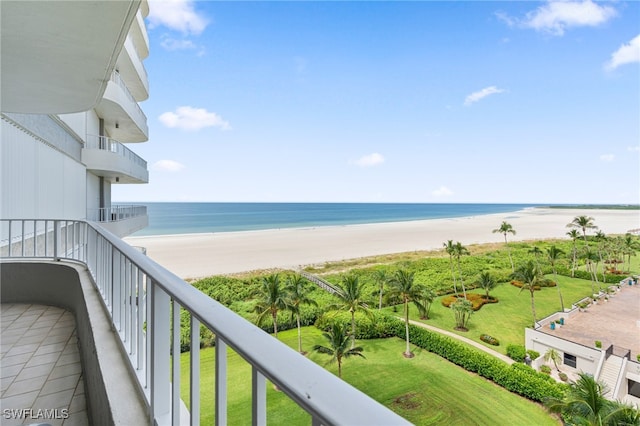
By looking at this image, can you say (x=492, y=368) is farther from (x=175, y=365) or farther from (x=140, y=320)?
(x=175, y=365)

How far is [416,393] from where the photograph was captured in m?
10.5

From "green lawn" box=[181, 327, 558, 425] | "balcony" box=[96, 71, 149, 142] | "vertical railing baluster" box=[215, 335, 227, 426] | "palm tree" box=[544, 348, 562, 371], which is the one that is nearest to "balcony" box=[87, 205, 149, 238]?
"balcony" box=[96, 71, 149, 142]

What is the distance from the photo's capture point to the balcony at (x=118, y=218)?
10.6m

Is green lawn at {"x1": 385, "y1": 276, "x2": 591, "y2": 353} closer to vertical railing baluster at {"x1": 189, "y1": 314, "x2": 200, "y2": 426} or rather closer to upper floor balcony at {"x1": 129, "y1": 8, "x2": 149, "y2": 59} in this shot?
vertical railing baluster at {"x1": 189, "y1": 314, "x2": 200, "y2": 426}

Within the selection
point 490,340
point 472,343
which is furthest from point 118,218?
point 490,340

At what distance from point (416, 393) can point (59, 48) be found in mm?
11780

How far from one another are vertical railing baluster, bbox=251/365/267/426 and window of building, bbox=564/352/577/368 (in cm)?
1553

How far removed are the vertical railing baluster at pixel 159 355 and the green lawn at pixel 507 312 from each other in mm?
15437

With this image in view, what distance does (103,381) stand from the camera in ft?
5.26

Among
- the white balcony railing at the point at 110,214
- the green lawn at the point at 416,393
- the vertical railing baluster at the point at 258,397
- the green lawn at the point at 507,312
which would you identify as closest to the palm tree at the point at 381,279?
the green lawn at the point at 507,312

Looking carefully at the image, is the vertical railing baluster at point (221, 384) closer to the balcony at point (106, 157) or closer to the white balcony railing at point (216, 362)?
the white balcony railing at point (216, 362)

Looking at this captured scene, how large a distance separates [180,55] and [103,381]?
1597 inches

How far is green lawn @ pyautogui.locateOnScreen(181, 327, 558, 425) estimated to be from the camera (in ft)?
28.1

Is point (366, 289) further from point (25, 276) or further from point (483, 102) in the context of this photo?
point (483, 102)
